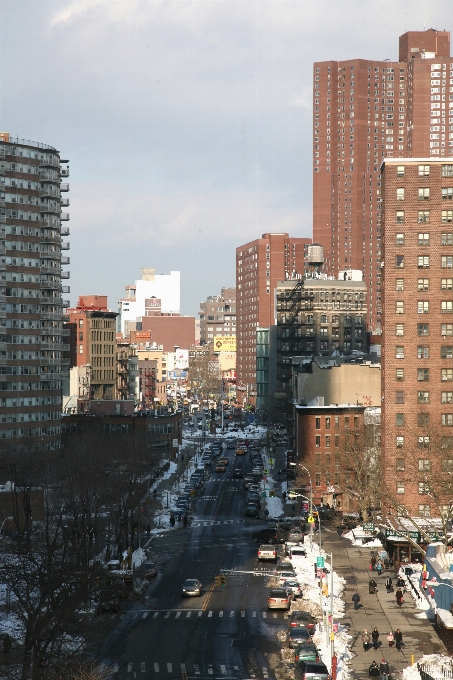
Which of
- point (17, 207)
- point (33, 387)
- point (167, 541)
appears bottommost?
point (167, 541)

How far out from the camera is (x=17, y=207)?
148 meters

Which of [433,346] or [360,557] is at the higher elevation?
[433,346]

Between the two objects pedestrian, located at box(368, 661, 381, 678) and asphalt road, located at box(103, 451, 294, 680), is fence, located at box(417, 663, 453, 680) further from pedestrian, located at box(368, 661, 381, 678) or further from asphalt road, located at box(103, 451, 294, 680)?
asphalt road, located at box(103, 451, 294, 680)

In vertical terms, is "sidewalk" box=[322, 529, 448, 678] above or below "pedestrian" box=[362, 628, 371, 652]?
below

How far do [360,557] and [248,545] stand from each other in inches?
470

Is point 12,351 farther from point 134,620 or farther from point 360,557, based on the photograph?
point 134,620

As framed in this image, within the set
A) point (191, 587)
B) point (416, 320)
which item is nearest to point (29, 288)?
point (416, 320)

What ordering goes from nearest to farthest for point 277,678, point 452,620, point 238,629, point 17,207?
point 277,678 → point 452,620 → point 238,629 → point 17,207

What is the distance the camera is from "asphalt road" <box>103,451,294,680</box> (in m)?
60.5

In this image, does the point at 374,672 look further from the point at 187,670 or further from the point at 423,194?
the point at 423,194

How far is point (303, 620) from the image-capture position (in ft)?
225

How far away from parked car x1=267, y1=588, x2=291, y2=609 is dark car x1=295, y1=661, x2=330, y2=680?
1700 cm

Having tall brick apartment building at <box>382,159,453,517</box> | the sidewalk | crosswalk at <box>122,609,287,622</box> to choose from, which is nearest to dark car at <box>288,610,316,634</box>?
the sidewalk

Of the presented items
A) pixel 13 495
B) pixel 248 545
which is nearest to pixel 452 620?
pixel 248 545
